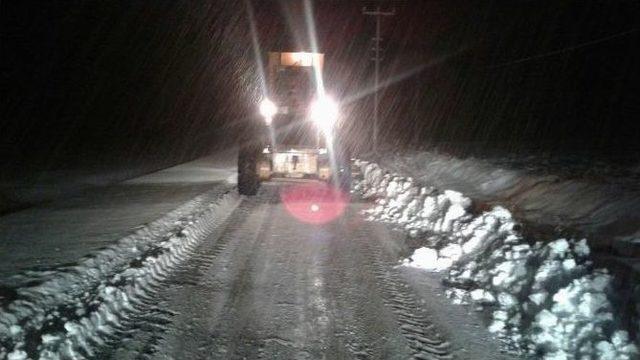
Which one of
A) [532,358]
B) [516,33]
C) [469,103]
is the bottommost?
[532,358]

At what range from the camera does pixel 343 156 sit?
14969 mm

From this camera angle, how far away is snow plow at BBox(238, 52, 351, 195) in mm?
14703

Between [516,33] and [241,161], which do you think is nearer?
[241,161]

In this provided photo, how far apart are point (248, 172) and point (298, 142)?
62.3 inches

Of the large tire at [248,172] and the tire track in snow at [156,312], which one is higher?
the large tire at [248,172]

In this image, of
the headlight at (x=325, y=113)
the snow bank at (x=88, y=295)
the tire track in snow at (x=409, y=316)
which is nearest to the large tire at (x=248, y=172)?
the headlight at (x=325, y=113)

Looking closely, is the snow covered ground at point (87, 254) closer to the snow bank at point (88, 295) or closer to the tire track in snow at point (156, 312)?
the snow bank at point (88, 295)

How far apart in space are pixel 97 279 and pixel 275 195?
8438 mm

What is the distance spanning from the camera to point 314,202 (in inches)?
571

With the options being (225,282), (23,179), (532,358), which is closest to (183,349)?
(225,282)

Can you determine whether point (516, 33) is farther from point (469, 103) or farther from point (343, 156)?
point (343, 156)

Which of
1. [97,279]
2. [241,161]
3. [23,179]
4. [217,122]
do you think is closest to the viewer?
[97,279]

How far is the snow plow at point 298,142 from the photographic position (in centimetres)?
1470

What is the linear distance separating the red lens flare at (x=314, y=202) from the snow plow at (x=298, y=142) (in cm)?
49
